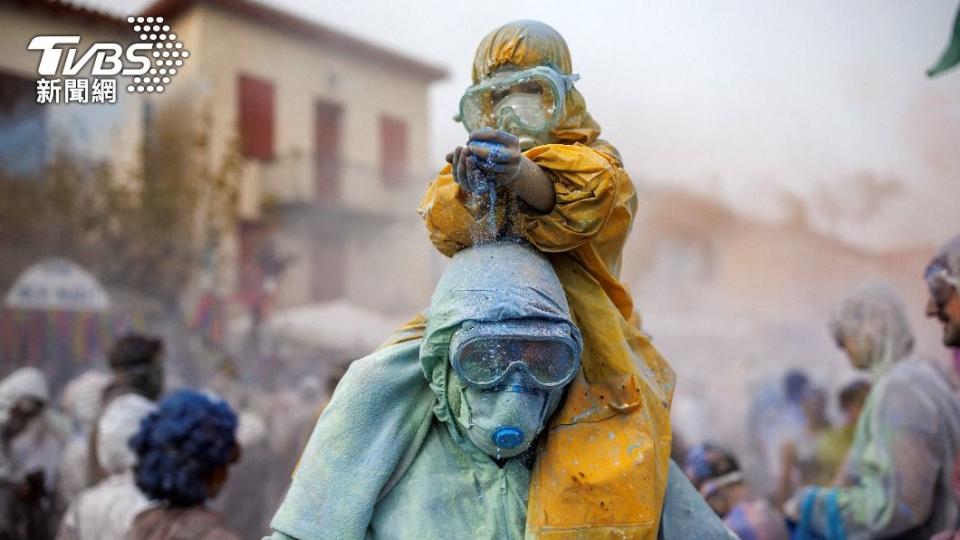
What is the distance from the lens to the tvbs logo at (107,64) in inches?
178

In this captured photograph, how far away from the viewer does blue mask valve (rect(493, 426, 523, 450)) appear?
2.14 m

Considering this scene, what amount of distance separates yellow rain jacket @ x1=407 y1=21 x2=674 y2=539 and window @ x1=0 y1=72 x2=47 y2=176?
9.23 metres

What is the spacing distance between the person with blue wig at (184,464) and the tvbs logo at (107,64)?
186 centimetres

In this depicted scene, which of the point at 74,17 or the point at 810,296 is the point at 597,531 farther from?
the point at 810,296

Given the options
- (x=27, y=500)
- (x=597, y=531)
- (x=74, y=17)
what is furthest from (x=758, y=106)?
(x=597, y=531)

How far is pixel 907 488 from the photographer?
4.15 m

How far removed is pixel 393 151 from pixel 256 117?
193 cm

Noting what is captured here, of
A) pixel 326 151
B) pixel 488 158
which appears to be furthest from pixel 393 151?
pixel 488 158

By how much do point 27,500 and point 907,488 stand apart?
4.54 meters

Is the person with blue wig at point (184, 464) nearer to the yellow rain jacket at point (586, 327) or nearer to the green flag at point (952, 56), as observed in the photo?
the yellow rain jacket at point (586, 327)

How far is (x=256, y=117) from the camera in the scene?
12.5 metres

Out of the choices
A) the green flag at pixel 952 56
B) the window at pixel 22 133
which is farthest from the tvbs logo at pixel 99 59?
the window at pixel 22 133

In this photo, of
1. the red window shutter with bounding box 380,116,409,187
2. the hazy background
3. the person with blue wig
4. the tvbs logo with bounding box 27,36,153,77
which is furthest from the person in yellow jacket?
the red window shutter with bounding box 380,116,409,187

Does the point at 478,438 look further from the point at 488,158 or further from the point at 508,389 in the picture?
the point at 488,158
